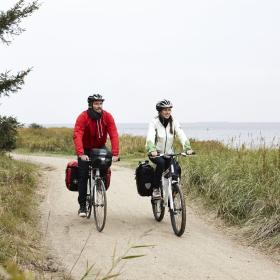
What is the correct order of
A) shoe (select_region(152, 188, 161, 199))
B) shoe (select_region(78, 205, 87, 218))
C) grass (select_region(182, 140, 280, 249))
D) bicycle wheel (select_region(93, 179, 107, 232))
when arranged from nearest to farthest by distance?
grass (select_region(182, 140, 280, 249)), bicycle wheel (select_region(93, 179, 107, 232)), shoe (select_region(152, 188, 161, 199)), shoe (select_region(78, 205, 87, 218))

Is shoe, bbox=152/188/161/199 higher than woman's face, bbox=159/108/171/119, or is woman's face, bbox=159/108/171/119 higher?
woman's face, bbox=159/108/171/119

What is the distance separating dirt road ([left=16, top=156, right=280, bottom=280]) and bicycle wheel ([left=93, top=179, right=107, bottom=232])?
16 centimetres

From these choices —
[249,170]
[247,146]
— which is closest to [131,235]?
→ [249,170]

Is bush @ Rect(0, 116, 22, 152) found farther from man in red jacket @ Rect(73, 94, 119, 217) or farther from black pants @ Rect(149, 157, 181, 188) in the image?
black pants @ Rect(149, 157, 181, 188)

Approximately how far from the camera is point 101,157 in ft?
25.8

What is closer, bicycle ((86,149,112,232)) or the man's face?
bicycle ((86,149,112,232))

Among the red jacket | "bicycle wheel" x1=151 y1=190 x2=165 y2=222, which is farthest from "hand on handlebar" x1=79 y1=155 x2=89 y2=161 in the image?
"bicycle wheel" x1=151 y1=190 x2=165 y2=222

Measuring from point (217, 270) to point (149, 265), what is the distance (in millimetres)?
844

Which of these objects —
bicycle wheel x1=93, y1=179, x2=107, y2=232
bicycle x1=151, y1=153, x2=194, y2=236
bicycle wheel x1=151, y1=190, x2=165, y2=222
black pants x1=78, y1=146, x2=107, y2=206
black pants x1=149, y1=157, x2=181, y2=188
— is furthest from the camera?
bicycle wheel x1=151, y1=190, x2=165, y2=222

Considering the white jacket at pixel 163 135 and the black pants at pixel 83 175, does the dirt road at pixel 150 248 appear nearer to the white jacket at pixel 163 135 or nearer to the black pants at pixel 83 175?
the black pants at pixel 83 175

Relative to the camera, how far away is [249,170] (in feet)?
31.1

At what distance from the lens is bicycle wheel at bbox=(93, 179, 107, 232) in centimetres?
760

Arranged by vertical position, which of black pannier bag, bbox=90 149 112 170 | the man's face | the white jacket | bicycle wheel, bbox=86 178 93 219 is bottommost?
bicycle wheel, bbox=86 178 93 219

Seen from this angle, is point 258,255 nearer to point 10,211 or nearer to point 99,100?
point 99,100
